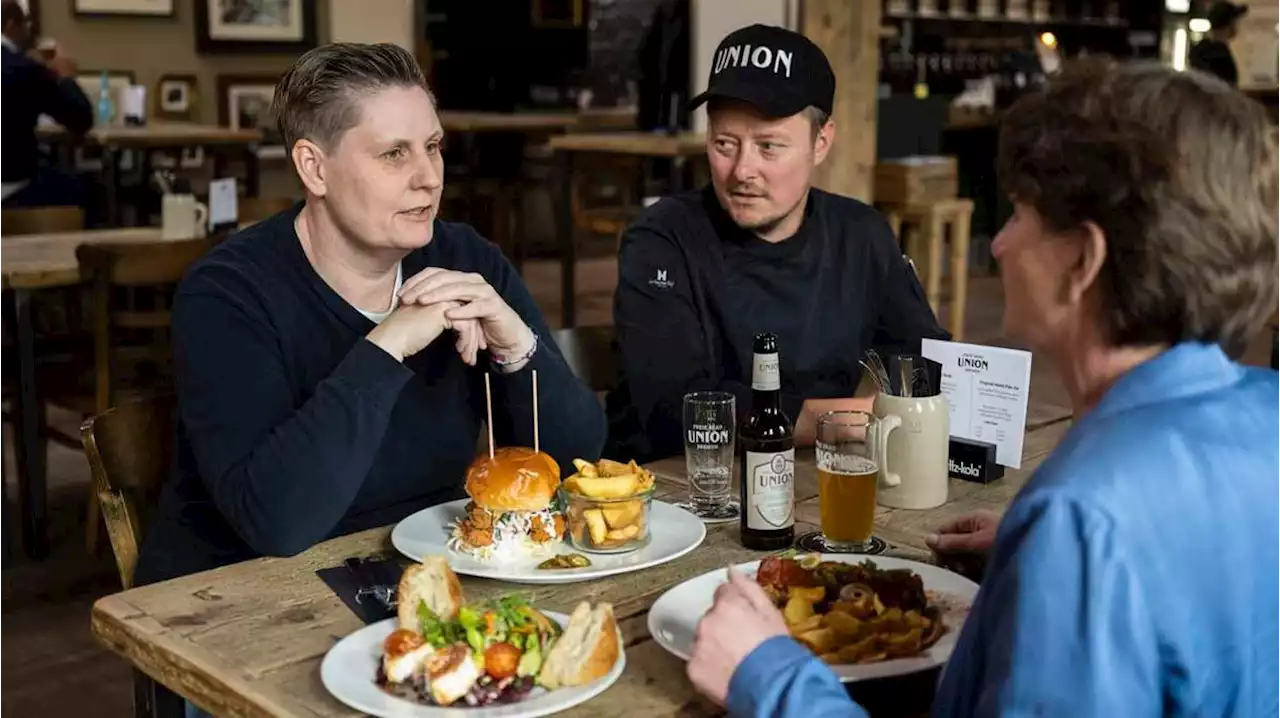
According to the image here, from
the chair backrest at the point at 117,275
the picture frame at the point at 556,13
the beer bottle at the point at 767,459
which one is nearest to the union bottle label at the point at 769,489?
the beer bottle at the point at 767,459

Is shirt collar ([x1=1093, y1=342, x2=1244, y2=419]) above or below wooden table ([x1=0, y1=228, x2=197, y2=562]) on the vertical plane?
above

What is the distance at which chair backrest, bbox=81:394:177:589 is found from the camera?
1.79 m

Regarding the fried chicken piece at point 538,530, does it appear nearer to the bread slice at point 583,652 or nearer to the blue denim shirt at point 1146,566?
the bread slice at point 583,652

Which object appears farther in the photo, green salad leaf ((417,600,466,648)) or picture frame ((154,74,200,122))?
picture frame ((154,74,200,122))

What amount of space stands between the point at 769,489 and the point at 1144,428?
626 millimetres

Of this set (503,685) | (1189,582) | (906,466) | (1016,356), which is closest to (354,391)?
(503,685)

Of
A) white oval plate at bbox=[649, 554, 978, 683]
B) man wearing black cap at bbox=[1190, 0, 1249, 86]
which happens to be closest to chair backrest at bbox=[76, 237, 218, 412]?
white oval plate at bbox=[649, 554, 978, 683]

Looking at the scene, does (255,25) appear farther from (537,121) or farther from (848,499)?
(848,499)

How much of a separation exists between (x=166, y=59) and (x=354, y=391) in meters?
7.28

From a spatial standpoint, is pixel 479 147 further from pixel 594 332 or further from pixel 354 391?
pixel 354 391

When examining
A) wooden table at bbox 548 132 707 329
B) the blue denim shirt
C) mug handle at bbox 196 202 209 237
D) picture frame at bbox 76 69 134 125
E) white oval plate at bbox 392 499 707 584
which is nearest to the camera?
the blue denim shirt

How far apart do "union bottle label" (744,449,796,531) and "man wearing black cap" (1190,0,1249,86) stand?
22.3 feet

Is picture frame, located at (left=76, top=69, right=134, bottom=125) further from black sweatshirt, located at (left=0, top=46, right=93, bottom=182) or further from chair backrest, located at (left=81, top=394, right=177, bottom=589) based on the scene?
chair backrest, located at (left=81, top=394, right=177, bottom=589)

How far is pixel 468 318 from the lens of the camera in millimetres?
1785
